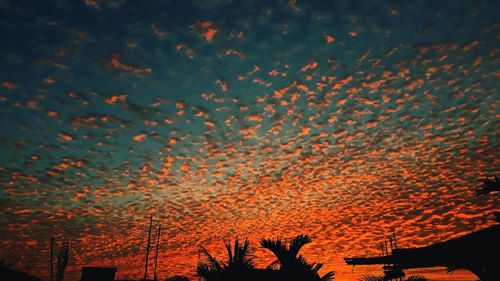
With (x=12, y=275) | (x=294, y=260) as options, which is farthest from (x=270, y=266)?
(x=12, y=275)

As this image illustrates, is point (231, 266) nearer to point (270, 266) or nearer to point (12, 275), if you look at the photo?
point (270, 266)

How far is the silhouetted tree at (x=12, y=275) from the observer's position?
609 inches

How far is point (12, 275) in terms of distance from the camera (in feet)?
52.4


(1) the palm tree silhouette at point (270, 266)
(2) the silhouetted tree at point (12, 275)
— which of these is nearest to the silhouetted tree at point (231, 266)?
(1) the palm tree silhouette at point (270, 266)

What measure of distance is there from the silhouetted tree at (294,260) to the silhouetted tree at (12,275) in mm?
11818

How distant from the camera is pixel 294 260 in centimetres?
1384

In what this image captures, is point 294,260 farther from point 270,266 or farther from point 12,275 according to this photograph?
point 12,275

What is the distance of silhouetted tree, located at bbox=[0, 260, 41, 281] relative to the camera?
50.7 ft

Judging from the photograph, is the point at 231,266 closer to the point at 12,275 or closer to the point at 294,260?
the point at 294,260

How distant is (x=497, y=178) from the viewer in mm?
7246

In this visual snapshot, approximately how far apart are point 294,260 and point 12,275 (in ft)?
44.3

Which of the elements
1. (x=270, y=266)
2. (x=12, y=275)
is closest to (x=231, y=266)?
(x=270, y=266)

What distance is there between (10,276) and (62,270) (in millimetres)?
29996

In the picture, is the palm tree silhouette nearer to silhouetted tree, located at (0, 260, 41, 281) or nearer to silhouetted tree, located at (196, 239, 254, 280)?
silhouetted tree, located at (196, 239, 254, 280)
